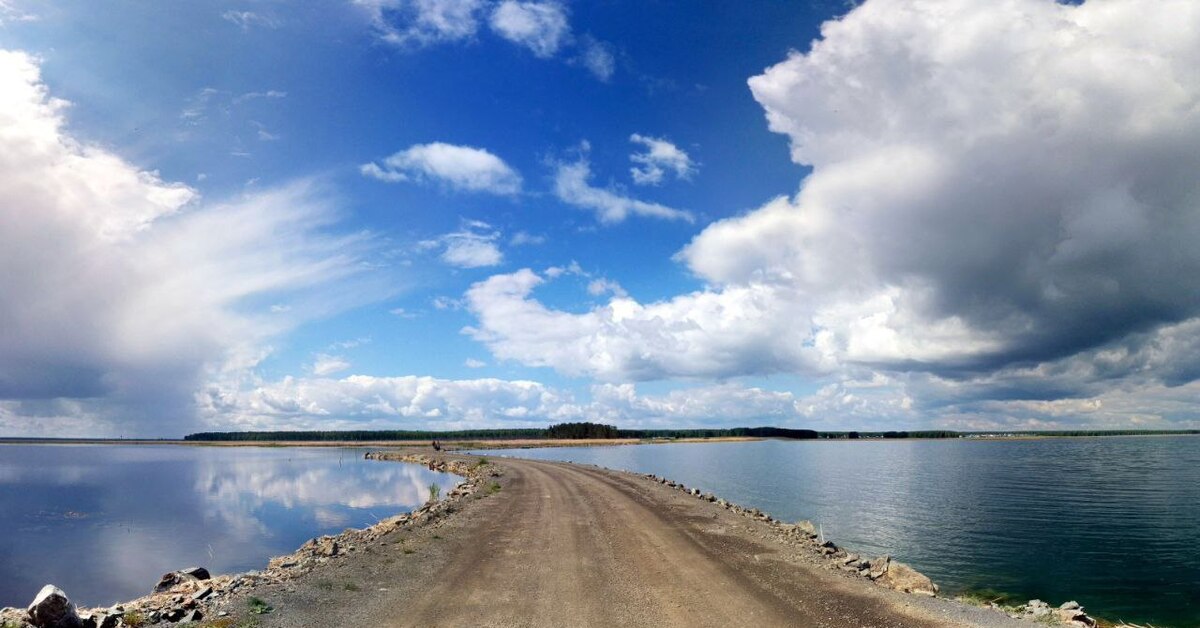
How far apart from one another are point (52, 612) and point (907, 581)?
2037 cm

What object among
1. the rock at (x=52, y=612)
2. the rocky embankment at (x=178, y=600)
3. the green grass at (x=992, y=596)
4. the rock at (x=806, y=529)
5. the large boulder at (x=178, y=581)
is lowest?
the green grass at (x=992, y=596)

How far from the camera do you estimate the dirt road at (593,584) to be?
562 inches

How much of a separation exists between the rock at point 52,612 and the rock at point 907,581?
19.4m

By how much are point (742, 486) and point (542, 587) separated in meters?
46.0

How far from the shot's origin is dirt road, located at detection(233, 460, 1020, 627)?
46.8 ft

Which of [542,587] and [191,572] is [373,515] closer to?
[191,572]

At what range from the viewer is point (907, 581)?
18.0 meters

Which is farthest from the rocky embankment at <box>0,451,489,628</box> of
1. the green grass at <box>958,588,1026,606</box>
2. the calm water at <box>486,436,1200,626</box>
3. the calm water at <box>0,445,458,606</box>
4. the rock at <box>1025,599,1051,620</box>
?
the calm water at <box>486,436,1200,626</box>

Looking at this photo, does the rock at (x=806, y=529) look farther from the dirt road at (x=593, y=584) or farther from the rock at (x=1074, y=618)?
the rock at (x=1074, y=618)

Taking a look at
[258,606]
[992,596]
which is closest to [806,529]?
[992,596]

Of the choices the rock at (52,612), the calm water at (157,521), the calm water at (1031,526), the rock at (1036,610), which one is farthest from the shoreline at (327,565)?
the calm water at (157,521)

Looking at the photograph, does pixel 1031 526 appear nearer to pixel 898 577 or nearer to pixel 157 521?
pixel 898 577

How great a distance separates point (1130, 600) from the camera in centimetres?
2170

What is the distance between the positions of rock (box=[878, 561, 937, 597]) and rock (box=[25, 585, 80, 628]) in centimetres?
1943
